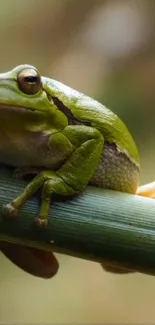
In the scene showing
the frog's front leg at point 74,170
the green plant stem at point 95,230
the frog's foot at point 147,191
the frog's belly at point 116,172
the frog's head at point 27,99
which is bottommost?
the frog's foot at point 147,191

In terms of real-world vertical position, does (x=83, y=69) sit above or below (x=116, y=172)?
below

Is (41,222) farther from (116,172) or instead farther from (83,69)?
(83,69)

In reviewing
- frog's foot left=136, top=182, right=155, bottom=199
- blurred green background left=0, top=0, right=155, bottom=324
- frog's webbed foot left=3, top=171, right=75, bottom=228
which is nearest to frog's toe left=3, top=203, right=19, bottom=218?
frog's webbed foot left=3, top=171, right=75, bottom=228

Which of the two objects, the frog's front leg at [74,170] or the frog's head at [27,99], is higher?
the frog's head at [27,99]

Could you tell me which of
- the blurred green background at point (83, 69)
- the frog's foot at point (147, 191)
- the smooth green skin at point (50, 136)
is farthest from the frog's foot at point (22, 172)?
the blurred green background at point (83, 69)

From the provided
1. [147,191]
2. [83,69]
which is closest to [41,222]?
[147,191]

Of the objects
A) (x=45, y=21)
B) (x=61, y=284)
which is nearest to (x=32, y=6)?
(x=45, y=21)

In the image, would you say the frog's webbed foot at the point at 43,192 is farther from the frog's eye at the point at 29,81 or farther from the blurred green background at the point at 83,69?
the blurred green background at the point at 83,69

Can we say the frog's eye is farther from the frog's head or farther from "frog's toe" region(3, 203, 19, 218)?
"frog's toe" region(3, 203, 19, 218)

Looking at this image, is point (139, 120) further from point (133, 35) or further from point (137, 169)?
point (137, 169)
